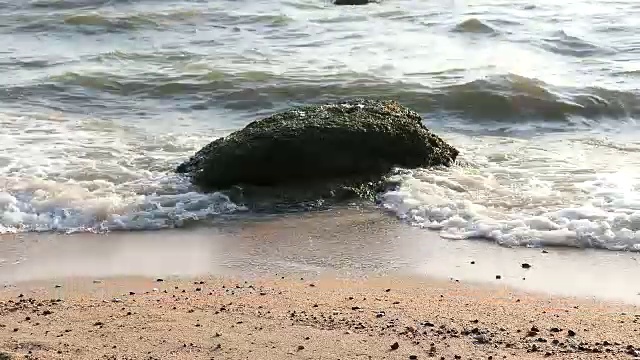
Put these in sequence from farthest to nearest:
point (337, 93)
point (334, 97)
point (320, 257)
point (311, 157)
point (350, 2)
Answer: point (350, 2) → point (337, 93) → point (334, 97) → point (311, 157) → point (320, 257)

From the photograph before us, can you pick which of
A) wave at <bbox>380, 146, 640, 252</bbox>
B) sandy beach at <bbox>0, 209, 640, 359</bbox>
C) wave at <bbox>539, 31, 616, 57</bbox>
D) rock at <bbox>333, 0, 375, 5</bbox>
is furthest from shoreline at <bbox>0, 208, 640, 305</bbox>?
rock at <bbox>333, 0, 375, 5</bbox>

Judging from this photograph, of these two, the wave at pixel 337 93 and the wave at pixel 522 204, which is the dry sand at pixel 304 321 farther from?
the wave at pixel 337 93

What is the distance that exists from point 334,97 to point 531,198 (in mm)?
4301

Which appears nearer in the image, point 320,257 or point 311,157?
point 320,257

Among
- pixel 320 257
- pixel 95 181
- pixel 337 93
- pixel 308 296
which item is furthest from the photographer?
pixel 337 93

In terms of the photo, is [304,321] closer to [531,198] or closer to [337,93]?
[531,198]

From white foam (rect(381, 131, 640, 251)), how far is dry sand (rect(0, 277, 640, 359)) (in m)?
0.96

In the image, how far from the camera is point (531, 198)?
5.92m

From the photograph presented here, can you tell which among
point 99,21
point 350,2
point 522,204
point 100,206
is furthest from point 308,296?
point 350,2

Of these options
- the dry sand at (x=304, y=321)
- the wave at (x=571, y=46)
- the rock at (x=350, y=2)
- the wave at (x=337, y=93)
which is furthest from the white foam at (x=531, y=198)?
the rock at (x=350, y=2)

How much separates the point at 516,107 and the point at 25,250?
571 cm

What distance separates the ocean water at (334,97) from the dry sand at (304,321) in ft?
3.59

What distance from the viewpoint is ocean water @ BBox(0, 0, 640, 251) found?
5832 mm

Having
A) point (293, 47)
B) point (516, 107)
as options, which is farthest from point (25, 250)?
point (293, 47)
